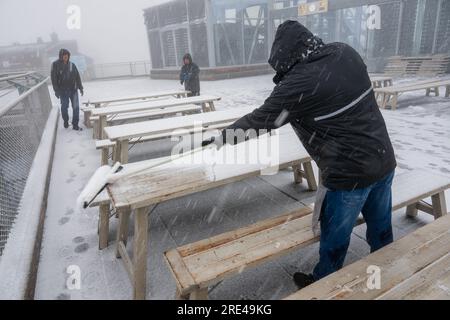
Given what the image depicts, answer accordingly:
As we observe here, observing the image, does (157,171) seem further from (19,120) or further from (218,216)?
(19,120)

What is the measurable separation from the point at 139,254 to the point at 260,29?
19.8 meters

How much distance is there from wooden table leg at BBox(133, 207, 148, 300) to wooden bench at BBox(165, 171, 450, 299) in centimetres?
39

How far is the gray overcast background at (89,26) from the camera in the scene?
74.6 m

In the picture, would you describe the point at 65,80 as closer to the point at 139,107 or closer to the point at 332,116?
the point at 139,107

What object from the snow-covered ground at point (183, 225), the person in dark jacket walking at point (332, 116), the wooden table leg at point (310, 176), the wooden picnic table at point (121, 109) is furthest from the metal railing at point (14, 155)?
the wooden table leg at point (310, 176)

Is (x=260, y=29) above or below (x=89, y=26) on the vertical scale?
below

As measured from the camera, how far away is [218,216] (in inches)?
148

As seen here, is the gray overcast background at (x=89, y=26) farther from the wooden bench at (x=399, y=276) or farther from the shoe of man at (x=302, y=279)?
the wooden bench at (x=399, y=276)

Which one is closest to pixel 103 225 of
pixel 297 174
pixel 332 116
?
pixel 332 116

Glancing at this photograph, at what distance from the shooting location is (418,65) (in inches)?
570

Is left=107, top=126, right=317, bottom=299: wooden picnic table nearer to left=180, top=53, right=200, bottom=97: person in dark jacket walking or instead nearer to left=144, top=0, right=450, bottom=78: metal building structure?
left=180, top=53, right=200, bottom=97: person in dark jacket walking

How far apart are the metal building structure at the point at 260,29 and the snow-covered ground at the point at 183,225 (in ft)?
35.0

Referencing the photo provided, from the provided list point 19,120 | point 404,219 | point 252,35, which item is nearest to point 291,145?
point 404,219

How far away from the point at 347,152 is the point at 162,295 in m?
1.72
